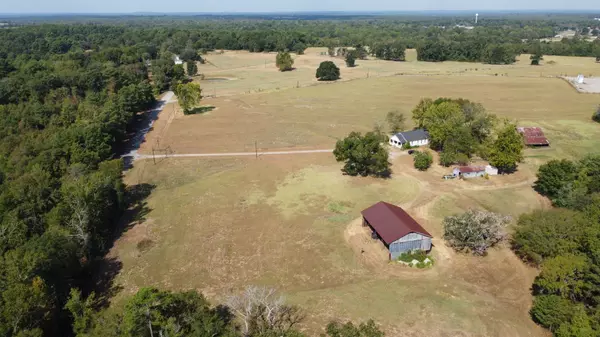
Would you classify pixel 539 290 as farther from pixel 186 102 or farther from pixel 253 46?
pixel 253 46

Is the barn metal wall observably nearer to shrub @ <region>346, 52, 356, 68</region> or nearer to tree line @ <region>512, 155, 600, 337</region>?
tree line @ <region>512, 155, 600, 337</region>

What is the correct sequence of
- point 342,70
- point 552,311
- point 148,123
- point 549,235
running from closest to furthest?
point 552,311 < point 549,235 < point 148,123 < point 342,70

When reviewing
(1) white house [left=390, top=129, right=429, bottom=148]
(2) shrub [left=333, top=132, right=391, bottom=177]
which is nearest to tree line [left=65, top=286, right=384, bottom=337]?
(2) shrub [left=333, top=132, right=391, bottom=177]

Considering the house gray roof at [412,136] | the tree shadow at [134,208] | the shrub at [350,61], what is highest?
the shrub at [350,61]

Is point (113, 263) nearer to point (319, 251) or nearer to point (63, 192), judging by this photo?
point (63, 192)

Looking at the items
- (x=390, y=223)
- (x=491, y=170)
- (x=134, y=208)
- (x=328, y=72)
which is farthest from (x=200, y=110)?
(x=390, y=223)

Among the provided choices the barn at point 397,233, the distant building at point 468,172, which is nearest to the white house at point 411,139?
the distant building at point 468,172

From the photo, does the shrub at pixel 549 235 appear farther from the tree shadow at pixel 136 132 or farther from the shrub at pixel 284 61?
the shrub at pixel 284 61
